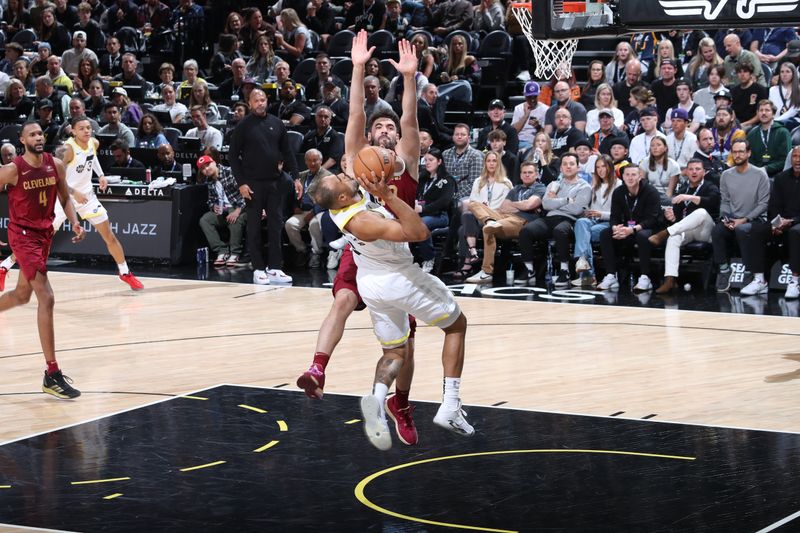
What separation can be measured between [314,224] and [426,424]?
25.6 feet

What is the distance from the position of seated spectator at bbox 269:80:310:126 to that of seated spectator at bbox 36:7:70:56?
6.55 m

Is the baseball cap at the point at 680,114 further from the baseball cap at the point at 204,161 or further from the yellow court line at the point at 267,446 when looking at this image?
the yellow court line at the point at 267,446

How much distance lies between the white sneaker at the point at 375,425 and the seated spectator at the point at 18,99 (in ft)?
45.3

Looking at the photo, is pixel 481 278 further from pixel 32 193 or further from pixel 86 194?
pixel 32 193

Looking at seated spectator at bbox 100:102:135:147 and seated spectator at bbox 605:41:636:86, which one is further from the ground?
seated spectator at bbox 605:41:636:86

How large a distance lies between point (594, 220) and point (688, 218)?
1.07 meters

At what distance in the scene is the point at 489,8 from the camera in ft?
Result: 58.9

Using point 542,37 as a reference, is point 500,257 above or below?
below

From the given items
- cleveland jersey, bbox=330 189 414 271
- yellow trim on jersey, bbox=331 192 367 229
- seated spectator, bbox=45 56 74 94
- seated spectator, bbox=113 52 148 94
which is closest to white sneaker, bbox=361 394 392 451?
cleveland jersey, bbox=330 189 414 271

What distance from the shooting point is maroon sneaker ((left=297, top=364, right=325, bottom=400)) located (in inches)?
264

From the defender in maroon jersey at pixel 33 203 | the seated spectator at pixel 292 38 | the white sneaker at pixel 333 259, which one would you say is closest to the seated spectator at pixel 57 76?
the seated spectator at pixel 292 38

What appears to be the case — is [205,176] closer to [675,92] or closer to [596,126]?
[596,126]

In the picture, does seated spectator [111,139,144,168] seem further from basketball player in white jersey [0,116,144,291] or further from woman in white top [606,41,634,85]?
woman in white top [606,41,634,85]

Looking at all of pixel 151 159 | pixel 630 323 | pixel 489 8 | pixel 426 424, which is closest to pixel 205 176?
pixel 151 159
